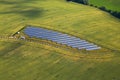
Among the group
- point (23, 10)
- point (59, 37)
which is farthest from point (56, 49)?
point (23, 10)

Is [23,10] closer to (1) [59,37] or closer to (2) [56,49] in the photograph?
(1) [59,37]

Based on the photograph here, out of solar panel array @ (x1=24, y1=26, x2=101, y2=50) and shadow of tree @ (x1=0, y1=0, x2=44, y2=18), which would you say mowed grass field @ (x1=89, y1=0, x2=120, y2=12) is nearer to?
shadow of tree @ (x1=0, y1=0, x2=44, y2=18)

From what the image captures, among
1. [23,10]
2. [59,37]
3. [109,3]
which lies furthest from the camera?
[109,3]

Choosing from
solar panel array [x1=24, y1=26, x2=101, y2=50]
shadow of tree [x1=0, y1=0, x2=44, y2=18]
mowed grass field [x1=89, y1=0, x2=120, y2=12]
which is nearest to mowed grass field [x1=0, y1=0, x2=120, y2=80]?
shadow of tree [x1=0, y1=0, x2=44, y2=18]

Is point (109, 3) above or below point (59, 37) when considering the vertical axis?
above

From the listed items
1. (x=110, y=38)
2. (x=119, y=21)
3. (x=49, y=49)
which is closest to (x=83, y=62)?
(x=49, y=49)

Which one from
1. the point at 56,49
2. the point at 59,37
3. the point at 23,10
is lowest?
the point at 56,49
